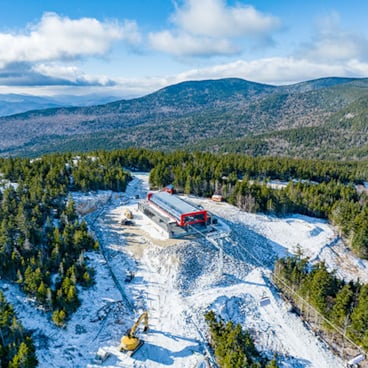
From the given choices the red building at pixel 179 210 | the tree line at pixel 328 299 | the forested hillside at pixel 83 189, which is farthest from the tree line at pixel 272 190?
the tree line at pixel 328 299

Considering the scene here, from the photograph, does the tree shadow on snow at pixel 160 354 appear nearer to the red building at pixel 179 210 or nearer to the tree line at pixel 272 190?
the red building at pixel 179 210

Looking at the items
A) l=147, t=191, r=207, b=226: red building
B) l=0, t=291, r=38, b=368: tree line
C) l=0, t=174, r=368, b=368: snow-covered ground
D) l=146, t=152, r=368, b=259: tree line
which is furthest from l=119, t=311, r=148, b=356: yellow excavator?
l=146, t=152, r=368, b=259: tree line

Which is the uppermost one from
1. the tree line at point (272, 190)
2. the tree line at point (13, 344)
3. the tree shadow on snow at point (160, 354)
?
the tree line at point (272, 190)

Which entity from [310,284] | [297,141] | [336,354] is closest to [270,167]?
[310,284]

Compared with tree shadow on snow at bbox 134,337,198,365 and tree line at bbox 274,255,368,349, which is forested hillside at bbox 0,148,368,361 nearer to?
tree line at bbox 274,255,368,349

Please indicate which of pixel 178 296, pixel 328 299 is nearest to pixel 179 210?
pixel 178 296

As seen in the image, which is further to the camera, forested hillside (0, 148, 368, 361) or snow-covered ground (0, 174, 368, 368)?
forested hillside (0, 148, 368, 361)

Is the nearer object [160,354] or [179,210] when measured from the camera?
[160,354]

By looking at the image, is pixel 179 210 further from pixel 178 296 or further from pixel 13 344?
pixel 13 344

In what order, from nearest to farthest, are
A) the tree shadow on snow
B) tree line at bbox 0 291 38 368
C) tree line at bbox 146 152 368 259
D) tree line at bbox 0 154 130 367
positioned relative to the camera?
tree line at bbox 0 291 38 368
the tree shadow on snow
tree line at bbox 0 154 130 367
tree line at bbox 146 152 368 259
